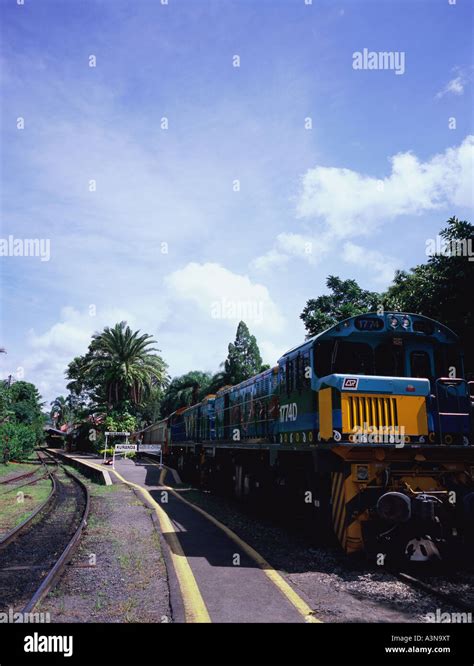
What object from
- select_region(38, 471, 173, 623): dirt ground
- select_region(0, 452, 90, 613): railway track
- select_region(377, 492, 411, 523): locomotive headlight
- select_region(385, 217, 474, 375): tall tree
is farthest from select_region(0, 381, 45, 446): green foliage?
select_region(377, 492, 411, 523): locomotive headlight

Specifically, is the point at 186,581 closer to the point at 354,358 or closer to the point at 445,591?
the point at 445,591

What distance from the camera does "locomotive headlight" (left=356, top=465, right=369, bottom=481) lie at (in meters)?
7.91

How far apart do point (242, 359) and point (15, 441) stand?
64.4ft

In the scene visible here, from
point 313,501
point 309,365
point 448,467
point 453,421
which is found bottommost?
point 313,501

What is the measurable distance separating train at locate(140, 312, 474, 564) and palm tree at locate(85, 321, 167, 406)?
35.9 metres

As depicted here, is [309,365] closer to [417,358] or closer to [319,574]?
Result: [417,358]

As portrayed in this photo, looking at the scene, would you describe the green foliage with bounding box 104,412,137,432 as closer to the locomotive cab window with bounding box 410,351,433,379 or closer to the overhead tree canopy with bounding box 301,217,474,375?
the overhead tree canopy with bounding box 301,217,474,375

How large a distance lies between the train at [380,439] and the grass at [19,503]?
686cm

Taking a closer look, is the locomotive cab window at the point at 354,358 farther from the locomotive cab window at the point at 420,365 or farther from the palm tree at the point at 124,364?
the palm tree at the point at 124,364

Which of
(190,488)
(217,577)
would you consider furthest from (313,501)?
(190,488)

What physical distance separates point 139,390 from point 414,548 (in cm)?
4035

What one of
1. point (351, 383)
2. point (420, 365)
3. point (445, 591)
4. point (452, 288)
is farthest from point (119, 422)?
point (445, 591)
